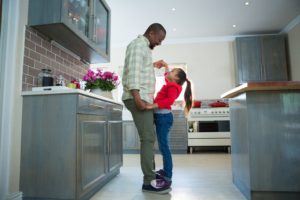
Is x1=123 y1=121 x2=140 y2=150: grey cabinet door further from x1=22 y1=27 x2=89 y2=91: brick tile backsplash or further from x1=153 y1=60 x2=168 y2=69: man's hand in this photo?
x1=153 y1=60 x2=168 y2=69: man's hand

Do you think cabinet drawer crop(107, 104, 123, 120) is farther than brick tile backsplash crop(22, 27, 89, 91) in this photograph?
Yes

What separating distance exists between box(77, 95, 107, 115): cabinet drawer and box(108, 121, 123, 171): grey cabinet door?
0.22 meters

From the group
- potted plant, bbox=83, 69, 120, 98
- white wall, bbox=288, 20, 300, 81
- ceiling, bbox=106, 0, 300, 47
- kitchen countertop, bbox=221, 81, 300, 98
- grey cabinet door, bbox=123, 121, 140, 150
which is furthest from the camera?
grey cabinet door, bbox=123, 121, 140, 150

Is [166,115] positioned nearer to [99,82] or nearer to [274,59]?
[99,82]

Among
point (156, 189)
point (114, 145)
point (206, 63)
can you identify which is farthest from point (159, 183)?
point (206, 63)

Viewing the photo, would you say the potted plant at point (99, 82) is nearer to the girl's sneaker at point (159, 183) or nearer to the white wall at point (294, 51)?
the girl's sneaker at point (159, 183)

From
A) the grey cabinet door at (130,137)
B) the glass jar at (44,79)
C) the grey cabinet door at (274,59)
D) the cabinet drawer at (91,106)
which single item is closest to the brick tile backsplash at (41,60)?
the glass jar at (44,79)

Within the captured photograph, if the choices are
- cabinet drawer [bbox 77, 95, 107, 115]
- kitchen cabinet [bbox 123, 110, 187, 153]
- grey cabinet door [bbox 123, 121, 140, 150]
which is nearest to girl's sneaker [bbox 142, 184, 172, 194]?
cabinet drawer [bbox 77, 95, 107, 115]

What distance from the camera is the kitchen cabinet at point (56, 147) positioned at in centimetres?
157

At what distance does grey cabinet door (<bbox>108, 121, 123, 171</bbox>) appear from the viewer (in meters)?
2.22

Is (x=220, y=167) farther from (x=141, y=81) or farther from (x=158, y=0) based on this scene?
(x=158, y=0)

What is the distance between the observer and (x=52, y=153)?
1.60 metres

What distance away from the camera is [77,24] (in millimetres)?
2076

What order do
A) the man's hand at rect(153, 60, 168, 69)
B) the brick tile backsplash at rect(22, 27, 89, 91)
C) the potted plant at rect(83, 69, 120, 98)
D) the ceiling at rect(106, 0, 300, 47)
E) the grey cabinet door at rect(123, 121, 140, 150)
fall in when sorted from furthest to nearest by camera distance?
the grey cabinet door at rect(123, 121, 140, 150) < the ceiling at rect(106, 0, 300, 47) < the potted plant at rect(83, 69, 120, 98) < the man's hand at rect(153, 60, 168, 69) < the brick tile backsplash at rect(22, 27, 89, 91)
